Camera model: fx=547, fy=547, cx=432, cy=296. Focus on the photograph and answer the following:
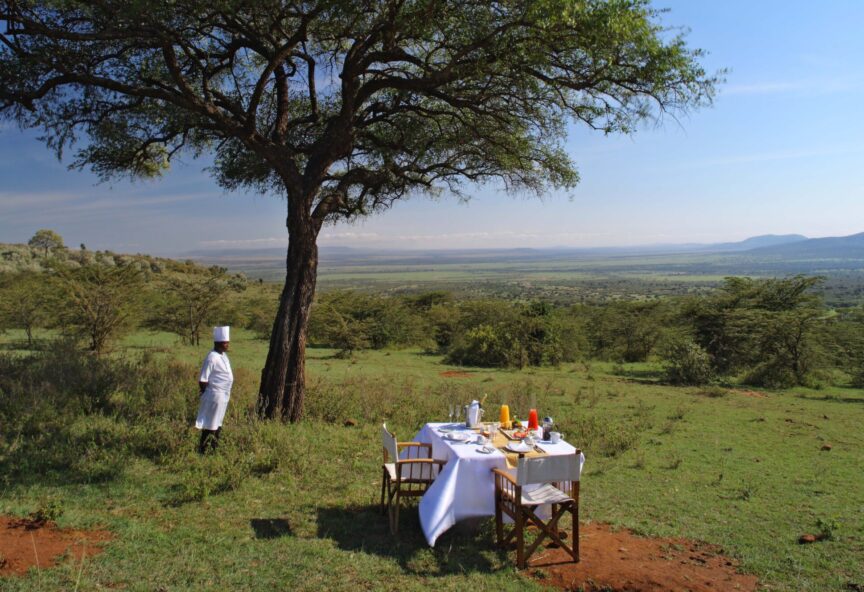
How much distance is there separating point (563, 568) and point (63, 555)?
13.0 ft

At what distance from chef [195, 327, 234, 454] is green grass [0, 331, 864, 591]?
11.6 inches

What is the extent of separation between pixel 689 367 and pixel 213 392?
1659cm

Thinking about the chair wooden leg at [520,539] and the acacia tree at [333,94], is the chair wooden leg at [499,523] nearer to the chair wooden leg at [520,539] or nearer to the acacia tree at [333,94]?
the chair wooden leg at [520,539]

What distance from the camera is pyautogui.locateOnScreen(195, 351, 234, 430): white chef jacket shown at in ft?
22.4

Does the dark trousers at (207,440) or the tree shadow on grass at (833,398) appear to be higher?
the dark trousers at (207,440)

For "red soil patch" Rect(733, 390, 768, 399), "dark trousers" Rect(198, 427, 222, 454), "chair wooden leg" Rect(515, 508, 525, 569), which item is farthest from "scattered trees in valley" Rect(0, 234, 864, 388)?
"chair wooden leg" Rect(515, 508, 525, 569)

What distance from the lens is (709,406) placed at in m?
13.9

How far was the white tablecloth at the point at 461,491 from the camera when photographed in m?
4.87

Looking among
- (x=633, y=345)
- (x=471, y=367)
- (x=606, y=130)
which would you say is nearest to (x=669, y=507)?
(x=606, y=130)

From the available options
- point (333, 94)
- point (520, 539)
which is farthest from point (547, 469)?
point (333, 94)

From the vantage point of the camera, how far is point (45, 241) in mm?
49469

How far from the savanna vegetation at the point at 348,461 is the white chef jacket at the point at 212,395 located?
38 centimetres

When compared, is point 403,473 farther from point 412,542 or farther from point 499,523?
point 499,523

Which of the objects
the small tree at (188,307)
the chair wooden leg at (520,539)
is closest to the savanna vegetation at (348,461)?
the chair wooden leg at (520,539)
